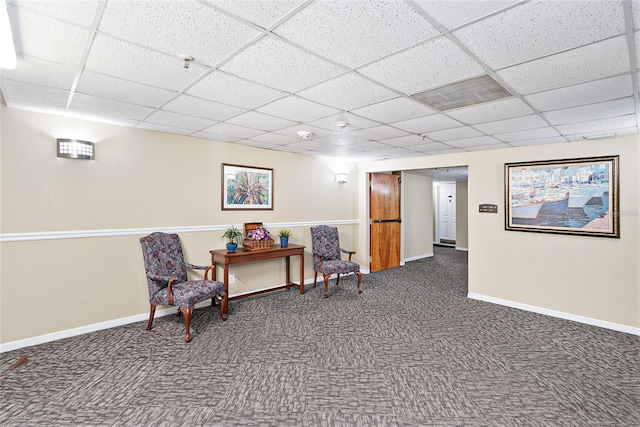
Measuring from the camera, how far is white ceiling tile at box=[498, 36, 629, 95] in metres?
1.71

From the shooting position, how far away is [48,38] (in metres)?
1.67

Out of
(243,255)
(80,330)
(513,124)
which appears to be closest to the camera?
(513,124)

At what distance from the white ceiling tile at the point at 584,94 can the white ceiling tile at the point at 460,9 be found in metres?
1.31

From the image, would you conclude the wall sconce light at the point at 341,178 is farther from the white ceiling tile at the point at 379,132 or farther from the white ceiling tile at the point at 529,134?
the white ceiling tile at the point at 529,134

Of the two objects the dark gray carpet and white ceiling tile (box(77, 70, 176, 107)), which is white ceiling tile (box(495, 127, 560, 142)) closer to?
the dark gray carpet

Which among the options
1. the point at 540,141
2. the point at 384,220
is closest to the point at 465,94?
the point at 540,141

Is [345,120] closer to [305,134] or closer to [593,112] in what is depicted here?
[305,134]

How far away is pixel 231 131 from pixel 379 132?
1.78 metres

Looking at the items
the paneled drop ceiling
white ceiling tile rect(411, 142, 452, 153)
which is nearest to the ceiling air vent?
the paneled drop ceiling

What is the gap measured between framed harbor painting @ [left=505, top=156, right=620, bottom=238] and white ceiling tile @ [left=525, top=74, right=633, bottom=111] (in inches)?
A: 66.6

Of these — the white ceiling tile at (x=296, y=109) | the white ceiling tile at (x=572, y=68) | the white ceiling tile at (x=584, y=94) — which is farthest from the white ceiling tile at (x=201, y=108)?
the white ceiling tile at (x=584, y=94)

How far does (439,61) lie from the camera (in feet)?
6.21


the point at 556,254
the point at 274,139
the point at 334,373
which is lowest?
the point at 334,373

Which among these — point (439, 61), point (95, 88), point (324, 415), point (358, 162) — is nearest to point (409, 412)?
point (324, 415)
